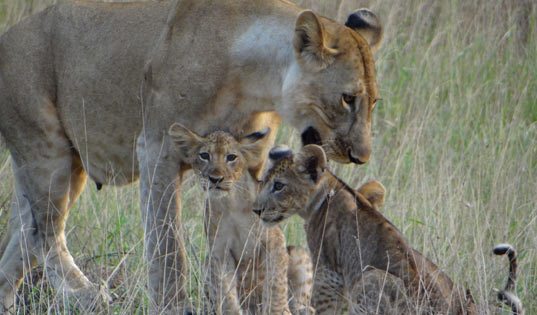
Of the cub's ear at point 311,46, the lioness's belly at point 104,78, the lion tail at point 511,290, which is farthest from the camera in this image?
the lioness's belly at point 104,78

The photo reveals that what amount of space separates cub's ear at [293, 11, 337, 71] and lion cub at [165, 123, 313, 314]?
0.50 metres

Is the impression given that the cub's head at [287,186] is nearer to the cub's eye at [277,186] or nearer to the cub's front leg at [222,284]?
the cub's eye at [277,186]

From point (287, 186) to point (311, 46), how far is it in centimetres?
77

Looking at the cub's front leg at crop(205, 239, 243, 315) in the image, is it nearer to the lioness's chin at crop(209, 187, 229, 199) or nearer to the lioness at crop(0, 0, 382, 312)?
the lioness at crop(0, 0, 382, 312)

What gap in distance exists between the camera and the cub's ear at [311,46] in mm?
4234

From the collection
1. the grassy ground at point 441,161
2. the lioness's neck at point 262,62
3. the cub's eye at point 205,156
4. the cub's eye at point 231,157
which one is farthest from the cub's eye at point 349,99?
the grassy ground at point 441,161

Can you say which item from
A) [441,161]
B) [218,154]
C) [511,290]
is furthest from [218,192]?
[441,161]

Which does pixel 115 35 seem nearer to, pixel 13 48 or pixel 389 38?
pixel 13 48

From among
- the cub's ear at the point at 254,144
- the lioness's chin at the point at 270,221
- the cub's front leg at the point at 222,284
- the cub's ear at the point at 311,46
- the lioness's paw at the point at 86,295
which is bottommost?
the lioness's paw at the point at 86,295

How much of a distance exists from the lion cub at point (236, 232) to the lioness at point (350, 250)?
0.49 feet

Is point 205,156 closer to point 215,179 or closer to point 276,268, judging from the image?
point 215,179

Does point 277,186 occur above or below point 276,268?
above

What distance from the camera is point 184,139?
4.50 m

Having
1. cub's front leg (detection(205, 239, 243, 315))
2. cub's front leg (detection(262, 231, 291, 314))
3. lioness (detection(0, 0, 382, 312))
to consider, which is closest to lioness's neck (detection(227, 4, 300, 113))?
lioness (detection(0, 0, 382, 312))
